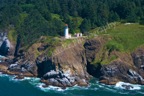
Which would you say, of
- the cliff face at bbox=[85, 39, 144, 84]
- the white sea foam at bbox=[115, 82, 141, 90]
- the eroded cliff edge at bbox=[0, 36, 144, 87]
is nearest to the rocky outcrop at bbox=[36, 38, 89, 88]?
the eroded cliff edge at bbox=[0, 36, 144, 87]

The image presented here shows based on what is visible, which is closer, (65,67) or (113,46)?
(65,67)

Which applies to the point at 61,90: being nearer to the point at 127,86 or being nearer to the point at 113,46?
the point at 127,86

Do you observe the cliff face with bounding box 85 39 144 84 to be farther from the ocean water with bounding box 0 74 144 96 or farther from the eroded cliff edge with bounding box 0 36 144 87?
the ocean water with bounding box 0 74 144 96

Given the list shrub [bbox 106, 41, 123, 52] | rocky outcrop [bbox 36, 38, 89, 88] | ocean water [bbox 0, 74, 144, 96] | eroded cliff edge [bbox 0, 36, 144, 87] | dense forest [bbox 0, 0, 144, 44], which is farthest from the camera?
dense forest [bbox 0, 0, 144, 44]

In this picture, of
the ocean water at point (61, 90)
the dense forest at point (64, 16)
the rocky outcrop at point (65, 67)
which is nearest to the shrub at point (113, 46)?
the rocky outcrop at point (65, 67)

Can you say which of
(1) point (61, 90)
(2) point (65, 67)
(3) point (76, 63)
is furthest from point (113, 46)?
(1) point (61, 90)

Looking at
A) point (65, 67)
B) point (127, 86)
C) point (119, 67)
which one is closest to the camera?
point (127, 86)

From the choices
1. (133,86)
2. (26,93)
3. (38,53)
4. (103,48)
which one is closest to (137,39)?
(103,48)

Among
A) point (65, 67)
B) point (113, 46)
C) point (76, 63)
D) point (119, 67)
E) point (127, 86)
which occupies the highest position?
point (113, 46)
